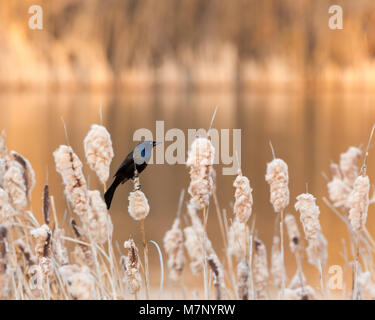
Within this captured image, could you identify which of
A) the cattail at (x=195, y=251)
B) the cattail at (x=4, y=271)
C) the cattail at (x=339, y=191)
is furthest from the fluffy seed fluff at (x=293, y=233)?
the cattail at (x=4, y=271)

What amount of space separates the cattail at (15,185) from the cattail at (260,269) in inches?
24.3

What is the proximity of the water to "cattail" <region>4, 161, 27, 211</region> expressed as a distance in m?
0.83

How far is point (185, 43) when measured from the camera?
1761cm

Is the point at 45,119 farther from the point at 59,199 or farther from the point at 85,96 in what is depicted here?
the point at 59,199

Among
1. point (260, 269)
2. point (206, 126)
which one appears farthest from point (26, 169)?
point (206, 126)

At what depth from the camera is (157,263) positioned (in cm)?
374

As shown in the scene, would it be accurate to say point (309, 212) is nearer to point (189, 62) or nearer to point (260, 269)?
point (260, 269)

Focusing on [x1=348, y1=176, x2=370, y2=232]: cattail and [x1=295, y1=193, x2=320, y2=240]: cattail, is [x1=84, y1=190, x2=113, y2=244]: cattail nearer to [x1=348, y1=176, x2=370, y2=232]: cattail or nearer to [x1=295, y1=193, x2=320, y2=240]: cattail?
[x1=295, y1=193, x2=320, y2=240]: cattail

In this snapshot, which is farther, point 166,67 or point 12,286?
point 166,67

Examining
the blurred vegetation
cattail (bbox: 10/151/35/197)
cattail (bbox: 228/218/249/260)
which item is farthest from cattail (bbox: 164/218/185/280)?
the blurred vegetation

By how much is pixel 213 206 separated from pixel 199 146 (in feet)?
10.1

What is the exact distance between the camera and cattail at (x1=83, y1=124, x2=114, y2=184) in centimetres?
149

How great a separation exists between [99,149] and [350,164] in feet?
2.49

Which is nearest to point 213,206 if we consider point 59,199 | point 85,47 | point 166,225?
point 166,225
